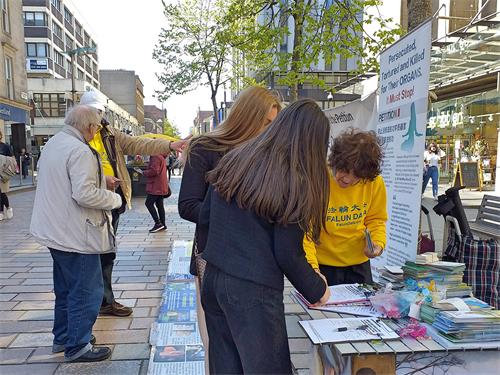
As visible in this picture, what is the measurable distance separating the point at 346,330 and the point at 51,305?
3.52m

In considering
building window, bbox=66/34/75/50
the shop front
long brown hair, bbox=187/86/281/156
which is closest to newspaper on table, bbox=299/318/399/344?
long brown hair, bbox=187/86/281/156

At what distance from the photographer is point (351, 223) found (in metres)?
2.64

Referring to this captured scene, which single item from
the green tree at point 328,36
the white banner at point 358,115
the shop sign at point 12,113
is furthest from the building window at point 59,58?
the white banner at point 358,115

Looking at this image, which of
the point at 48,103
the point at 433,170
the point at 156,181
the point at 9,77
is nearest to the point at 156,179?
the point at 156,181

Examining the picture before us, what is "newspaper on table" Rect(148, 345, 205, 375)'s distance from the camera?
2.94 metres

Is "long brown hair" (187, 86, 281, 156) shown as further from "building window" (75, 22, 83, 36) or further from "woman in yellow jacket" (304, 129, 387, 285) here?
"building window" (75, 22, 83, 36)

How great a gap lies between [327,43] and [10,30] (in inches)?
854

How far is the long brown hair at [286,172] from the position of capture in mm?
1552

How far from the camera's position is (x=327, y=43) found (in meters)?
8.11

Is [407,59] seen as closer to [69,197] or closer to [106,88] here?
[69,197]

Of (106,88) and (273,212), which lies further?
(106,88)

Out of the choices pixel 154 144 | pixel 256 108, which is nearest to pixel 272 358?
pixel 256 108

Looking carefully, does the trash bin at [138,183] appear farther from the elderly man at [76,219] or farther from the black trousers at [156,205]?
the elderly man at [76,219]

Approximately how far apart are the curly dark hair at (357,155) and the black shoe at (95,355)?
2133 millimetres
